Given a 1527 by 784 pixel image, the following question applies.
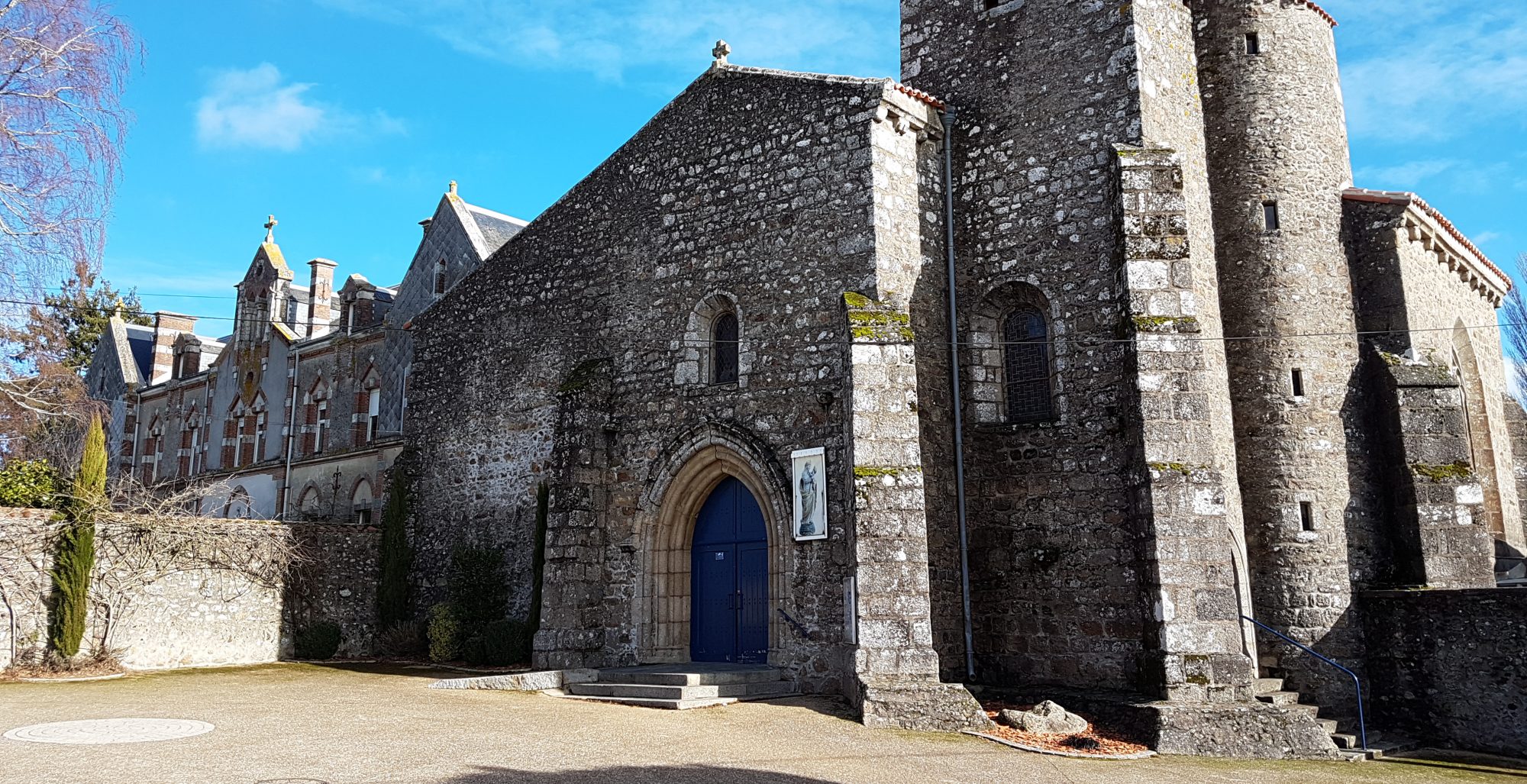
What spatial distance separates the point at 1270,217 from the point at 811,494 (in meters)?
7.75

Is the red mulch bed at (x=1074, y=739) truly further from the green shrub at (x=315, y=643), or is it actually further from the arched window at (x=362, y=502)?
the arched window at (x=362, y=502)

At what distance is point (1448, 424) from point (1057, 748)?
791 cm

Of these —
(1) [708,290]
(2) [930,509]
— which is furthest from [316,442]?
(2) [930,509]

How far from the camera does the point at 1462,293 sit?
18.1 meters

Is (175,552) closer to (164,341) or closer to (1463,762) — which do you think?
(1463,762)

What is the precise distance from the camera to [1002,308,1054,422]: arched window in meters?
13.8

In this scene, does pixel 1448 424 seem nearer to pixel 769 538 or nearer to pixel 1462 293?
pixel 1462 293

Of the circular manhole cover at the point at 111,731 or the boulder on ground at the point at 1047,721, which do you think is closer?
the circular manhole cover at the point at 111,731

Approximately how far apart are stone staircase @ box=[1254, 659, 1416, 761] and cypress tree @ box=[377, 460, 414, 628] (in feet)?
45.2

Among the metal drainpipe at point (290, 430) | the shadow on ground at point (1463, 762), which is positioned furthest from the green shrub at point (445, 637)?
the shadow on ground at point (1463, 762)

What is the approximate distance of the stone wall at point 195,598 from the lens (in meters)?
15.0

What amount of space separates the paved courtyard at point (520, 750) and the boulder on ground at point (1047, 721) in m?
0.83

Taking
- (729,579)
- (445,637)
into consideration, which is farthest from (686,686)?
(445,637)

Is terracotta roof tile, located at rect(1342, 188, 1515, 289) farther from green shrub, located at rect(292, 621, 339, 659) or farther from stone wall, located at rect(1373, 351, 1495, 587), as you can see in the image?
green shrub, located at rect(292, 621, 339, 659)
